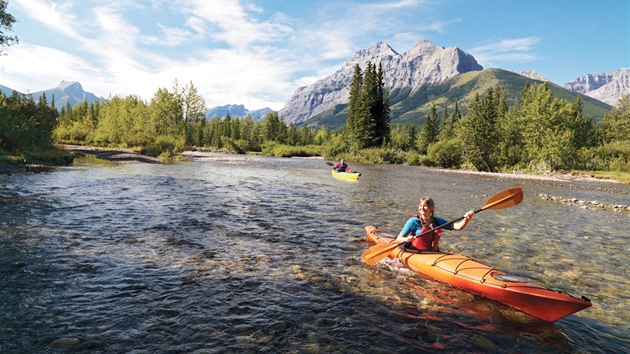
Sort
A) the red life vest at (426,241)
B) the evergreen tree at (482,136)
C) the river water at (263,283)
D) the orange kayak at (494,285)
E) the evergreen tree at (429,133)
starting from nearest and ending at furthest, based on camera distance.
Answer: the river water at (263,283)
the orange kayak at (494,285)
the red life vest at (426,241)
the evergreen tree at (482,136)
the evergreen tree at (429,133)

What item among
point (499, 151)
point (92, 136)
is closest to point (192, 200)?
point (499, 151)

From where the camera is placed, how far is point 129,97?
71750 mm

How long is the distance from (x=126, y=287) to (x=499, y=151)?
177 ft

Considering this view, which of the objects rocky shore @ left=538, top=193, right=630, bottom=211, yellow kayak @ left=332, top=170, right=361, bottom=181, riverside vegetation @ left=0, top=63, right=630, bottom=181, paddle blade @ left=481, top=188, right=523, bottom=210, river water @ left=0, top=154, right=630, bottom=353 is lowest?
river water @ left=0, top=154, right=630, bottom=353

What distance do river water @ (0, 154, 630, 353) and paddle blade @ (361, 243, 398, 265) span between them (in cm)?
27

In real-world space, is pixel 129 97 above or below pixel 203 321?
above

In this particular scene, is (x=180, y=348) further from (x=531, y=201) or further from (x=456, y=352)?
(x=531, y=201)

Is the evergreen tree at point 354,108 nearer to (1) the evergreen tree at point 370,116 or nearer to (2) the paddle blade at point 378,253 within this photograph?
(1) the evergreen tree at point 370,116

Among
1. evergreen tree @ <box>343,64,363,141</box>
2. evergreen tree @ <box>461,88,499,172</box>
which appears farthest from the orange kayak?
evergreen tree @ <box>343,64,363,141</box>

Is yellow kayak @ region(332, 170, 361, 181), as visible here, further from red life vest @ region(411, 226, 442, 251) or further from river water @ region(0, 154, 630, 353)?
red life vest @ region(411, 226, 442, 251)

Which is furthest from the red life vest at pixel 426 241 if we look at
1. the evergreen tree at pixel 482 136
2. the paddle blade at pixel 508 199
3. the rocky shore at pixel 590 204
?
the evergreen tree at pixel 482 136

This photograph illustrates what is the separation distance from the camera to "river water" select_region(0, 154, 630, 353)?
5.16 meters

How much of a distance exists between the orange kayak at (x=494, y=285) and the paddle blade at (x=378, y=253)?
0.33 meters

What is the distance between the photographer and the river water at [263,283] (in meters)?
5.16
